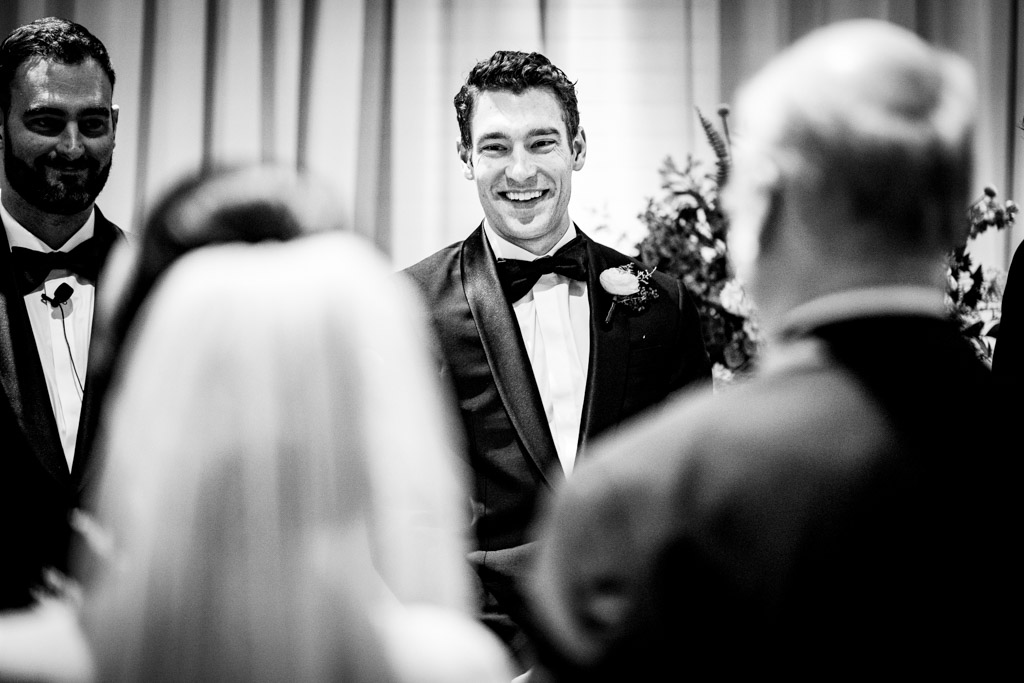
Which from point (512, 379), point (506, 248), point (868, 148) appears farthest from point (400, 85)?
point (868, 148)

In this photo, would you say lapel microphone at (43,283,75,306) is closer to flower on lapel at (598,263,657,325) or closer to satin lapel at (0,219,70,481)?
satin lapel at (0,219,70,481)

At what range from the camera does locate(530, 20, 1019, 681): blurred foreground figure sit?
100cm

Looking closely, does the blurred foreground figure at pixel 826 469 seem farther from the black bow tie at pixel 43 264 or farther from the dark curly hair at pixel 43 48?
the dark curly hair at pixel 43 48

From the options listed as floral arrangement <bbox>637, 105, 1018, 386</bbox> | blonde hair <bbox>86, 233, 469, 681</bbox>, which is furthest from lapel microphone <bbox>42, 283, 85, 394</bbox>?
blonde hair <bbox>86, 233, 469, 681</bbox>

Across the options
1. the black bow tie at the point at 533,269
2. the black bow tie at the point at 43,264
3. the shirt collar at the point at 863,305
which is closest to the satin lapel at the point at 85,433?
the black bow tie at the point at 43,264

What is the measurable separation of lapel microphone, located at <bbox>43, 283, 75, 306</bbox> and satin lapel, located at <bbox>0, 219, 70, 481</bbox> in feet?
0.32

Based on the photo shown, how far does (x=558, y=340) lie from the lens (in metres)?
2.77

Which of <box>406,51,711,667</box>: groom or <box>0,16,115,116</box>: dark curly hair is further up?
<box>0,16,115,116</box>: dark curly hair

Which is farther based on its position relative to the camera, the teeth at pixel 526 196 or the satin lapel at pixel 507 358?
the teeth at pixel 526 196

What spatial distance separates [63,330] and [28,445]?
13.9 inches

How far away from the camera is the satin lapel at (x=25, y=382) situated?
244 cm

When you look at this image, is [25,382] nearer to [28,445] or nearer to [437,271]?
[28,445]

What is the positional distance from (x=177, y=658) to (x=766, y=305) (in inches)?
23.9

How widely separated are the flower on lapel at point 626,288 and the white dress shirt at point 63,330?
1.16 meters
